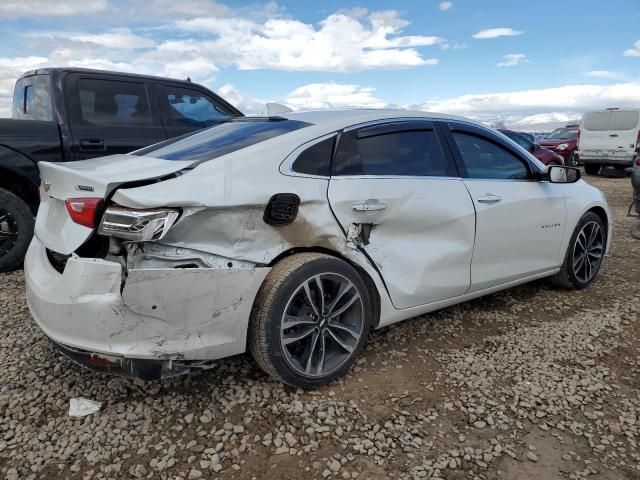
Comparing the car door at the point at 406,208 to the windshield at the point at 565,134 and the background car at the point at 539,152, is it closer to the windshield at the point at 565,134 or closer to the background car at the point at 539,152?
the background car at the point at 539,152

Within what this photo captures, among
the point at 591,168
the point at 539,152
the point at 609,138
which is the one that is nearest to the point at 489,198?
the point at 539,152

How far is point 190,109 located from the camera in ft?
18.0

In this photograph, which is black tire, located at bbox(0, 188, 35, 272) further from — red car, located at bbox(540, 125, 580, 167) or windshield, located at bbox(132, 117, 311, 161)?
red car, located at bbox(540, 125, 580, 167)

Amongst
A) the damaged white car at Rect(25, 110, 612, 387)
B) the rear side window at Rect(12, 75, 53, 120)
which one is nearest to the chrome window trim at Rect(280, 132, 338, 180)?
the damaged white car at Rect(25, 110, 612, 387)

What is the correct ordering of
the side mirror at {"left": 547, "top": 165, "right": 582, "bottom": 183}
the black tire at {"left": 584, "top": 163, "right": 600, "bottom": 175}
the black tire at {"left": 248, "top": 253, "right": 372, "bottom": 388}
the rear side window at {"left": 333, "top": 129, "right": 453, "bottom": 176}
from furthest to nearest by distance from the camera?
1. the black tire at {"left": 584, "top": 163, "right": 600, "bottom": 175}
2. the side mirror at {"left": 547, "top": 165, "right": 582, "bottom": 183}
3. the rear side window at {"left": 333, "top": 129, "right": 453, "bottom": 176}
4. the black tire at {"left": 248, "top": 253, "right": 372, "bottom": 388}

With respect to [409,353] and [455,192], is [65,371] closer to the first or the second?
[409,353]

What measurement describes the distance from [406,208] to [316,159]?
61cm

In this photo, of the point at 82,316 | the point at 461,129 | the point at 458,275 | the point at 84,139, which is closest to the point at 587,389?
the point at 458,275

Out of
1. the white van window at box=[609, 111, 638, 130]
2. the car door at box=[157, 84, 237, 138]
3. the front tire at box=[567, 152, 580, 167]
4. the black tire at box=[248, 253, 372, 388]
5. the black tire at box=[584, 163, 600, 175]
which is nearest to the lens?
the black tire at box=[248, 253, 372, 388]

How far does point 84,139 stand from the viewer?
462 cm

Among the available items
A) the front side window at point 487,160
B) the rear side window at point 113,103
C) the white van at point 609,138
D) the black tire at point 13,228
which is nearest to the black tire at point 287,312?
the front side window at point 487,160

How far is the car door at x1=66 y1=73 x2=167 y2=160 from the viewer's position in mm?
4656

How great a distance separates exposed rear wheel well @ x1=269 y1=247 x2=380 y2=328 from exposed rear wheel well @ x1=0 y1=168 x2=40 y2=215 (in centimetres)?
306

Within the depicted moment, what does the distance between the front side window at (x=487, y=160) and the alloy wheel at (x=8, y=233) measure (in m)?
3.74
